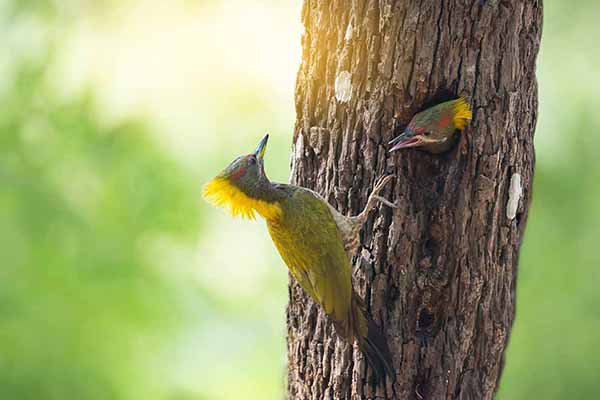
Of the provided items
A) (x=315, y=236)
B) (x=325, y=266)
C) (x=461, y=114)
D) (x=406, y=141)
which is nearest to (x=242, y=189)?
(x=315, y=236)

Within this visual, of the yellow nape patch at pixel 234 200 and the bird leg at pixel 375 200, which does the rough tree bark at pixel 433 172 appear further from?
the yellow nape patch at pixel 234 200

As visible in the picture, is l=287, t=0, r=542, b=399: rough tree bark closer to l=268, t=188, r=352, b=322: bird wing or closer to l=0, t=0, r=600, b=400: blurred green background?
l=268, t=188, r=352, b=322: bird wing

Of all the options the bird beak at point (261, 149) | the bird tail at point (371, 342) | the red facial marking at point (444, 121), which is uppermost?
the bird beak at point (261, 149)

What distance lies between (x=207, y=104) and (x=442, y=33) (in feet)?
14.2

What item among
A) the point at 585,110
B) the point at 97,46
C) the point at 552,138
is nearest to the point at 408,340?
the point at 552,138

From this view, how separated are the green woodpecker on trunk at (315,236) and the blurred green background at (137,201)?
341 centimetres

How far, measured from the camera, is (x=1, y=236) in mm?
7359

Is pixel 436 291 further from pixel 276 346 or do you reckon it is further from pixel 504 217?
pixel 276 346

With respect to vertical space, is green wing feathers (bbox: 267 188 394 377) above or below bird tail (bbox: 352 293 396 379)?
above

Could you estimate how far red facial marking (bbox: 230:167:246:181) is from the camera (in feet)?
11.3

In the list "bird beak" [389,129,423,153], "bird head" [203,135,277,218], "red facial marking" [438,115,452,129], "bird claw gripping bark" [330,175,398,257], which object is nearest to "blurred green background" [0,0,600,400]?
"bird head" [203,135,277,218]

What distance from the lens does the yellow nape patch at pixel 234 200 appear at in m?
3.39

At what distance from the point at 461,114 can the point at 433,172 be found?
0.31 meters

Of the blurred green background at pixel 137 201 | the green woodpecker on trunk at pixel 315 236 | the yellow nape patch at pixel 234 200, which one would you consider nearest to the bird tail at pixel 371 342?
the green woodpecker on trunk at pixel 315 236
